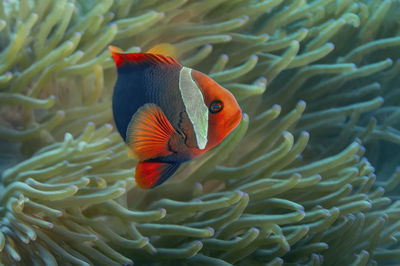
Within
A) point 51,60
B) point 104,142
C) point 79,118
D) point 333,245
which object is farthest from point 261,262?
point 51,60

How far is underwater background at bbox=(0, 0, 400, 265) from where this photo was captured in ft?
3.07

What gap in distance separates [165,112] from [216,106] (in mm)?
81

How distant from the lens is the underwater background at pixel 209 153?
936 millimetres

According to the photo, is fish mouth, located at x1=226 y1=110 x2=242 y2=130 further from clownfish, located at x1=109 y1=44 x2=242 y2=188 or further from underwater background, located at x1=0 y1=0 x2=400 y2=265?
underwater background, located at x1=0 y1=0 x2=400 y2=265

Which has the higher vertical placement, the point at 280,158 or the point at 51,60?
the point at 51,60

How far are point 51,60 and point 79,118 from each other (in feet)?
0.54

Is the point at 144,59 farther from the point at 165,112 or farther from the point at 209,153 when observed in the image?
the point at 209,153

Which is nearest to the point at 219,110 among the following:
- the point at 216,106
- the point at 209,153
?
the point at 216,106

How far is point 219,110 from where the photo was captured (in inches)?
24.8

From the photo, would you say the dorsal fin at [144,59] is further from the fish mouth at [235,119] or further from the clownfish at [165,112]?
the fish mouth at [235,119]

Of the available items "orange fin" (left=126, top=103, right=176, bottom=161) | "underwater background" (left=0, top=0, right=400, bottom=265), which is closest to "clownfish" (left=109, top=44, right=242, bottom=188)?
"orange fin" (left=126, top=103, right=176, bottom=161)

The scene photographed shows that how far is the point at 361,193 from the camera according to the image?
3.88 ft

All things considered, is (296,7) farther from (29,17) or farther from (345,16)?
(29,17)

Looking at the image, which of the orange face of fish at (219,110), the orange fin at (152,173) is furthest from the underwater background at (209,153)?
the orange face of fish at (219,110)
